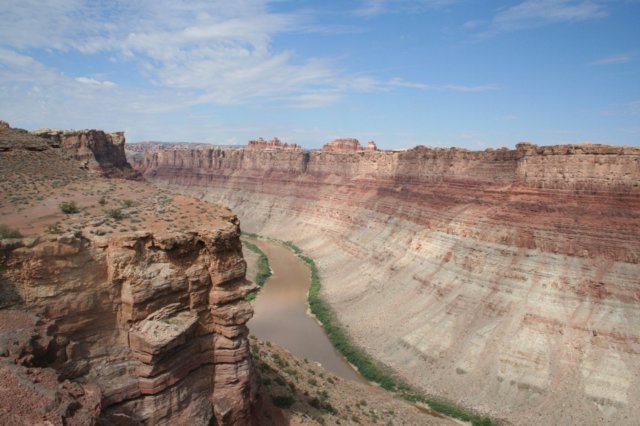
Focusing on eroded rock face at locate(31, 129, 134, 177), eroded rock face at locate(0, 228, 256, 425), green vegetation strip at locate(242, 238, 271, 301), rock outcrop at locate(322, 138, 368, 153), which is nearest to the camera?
eroded rock face at locate(0, 228, 256, 425)

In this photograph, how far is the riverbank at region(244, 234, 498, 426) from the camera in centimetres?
2486

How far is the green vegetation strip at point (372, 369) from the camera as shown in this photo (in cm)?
2485

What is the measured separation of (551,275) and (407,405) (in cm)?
1380

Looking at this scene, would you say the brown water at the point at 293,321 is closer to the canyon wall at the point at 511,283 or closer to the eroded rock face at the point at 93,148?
the canyon wall at the point at 511,283

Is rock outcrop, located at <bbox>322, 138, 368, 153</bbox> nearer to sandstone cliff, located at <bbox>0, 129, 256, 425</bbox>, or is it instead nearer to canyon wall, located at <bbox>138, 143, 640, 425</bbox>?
canyon wall, located at <bbox>138, 143, 640, 425</bbox>

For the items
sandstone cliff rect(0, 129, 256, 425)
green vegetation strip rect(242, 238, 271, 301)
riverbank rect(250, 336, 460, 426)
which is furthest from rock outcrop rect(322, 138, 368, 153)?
sandstone cliff rect(0, 129, 256, 425)

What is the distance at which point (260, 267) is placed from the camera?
54344 mm

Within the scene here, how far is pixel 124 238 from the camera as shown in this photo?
35.3 ft

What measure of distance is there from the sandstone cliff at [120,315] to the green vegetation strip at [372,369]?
641 inches

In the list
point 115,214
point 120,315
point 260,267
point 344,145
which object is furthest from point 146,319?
point 344,145

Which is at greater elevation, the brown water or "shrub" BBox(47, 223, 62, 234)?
"shrub" BBox(47, 223, 62, 234)

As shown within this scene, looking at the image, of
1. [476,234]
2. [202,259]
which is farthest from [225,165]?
[202,259]

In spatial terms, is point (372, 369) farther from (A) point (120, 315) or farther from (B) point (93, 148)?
(B) point (93, 148)

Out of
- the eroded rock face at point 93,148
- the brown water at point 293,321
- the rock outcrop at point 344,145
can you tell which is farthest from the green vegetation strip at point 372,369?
the rock outcrop at point 344,145
